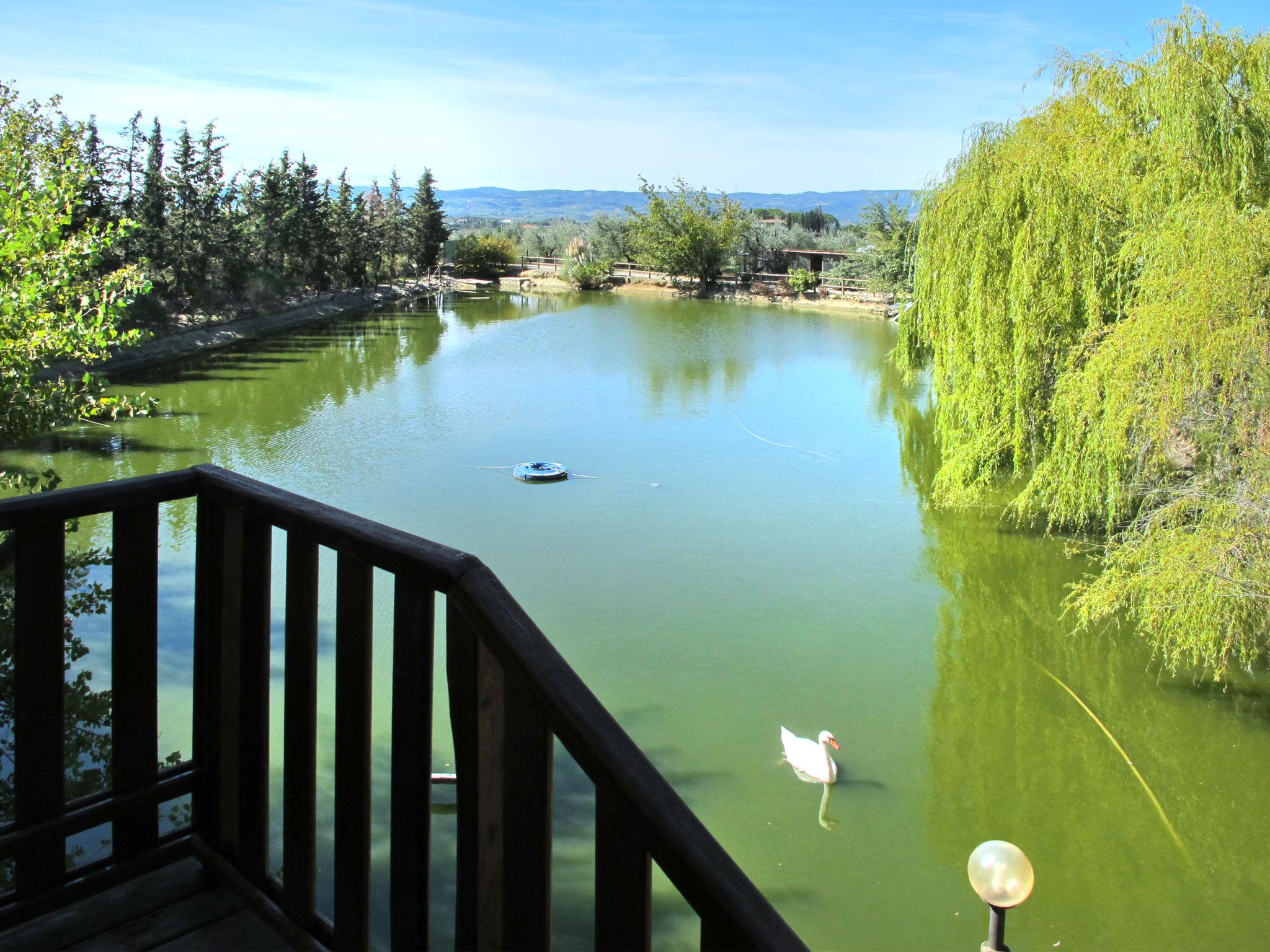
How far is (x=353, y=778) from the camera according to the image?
1302mm

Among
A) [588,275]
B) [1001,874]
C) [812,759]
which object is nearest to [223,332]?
[588,275]

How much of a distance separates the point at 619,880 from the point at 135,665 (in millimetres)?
855

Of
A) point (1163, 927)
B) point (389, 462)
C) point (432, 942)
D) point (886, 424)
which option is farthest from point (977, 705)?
point (886, 424)

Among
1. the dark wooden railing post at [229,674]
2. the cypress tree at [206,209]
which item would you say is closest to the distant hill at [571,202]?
the cypress tree at [206,209]

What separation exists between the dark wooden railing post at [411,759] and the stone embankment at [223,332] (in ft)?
35.6

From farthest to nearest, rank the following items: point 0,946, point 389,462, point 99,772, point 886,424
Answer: point 886,424 → point 389,462 → point 99,772 → point 0,946

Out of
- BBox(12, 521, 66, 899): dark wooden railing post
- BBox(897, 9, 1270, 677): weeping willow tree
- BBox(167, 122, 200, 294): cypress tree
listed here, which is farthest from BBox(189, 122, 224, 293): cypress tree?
BBox(12, 521, 66, 899): dark wooden railing post

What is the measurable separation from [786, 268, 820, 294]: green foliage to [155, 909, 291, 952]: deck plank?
32.6 metres

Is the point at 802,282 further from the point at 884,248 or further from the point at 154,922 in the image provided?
the point at 154,922

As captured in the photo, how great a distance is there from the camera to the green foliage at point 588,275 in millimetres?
36250

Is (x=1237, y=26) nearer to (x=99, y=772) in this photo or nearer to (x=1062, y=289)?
(x=1062, y=289)

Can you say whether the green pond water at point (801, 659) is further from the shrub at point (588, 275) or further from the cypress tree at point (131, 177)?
the shrub at point (588, 275)

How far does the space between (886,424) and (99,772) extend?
39.4ft

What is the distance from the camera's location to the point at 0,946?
1415 mm
